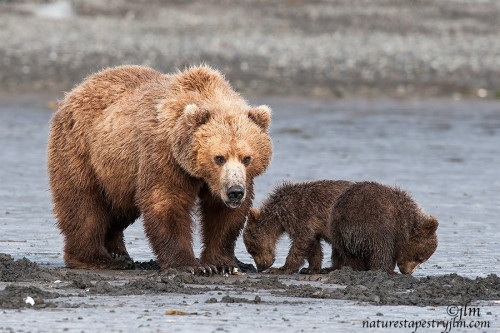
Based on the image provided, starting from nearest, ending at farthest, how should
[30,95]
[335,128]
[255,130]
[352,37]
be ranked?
1. [255,130]
2. [335,128]
3. [30,95]
4. [352,37]

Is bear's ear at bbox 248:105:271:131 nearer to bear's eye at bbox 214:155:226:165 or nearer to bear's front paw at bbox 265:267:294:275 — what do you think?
bear's eye at bbox 214:155:226:165

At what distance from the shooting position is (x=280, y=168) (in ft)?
42.3

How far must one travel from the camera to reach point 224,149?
7004 millimetres

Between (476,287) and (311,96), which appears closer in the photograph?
(476,287)

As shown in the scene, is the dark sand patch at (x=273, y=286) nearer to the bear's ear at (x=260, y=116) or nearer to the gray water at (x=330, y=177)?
the gray water at (x=330, y=177)

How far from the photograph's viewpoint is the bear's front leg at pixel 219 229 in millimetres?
7523

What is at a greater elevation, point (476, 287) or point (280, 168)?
point (280, 168)

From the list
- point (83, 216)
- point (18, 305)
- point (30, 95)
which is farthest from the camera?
point (30, 95)

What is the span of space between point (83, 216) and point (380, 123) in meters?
10.3

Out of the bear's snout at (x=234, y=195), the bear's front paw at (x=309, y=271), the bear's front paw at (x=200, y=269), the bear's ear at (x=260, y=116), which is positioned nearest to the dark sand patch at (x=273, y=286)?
the bear's front paw at (x=200, y=269)

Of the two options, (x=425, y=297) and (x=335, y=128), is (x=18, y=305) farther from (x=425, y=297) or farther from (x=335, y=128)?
(x=335, y=128)

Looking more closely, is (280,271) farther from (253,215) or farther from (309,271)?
(253,215)

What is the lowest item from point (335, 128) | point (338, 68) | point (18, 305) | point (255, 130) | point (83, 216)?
point (18, 305)

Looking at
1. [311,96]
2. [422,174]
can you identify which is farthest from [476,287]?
[311,96]
